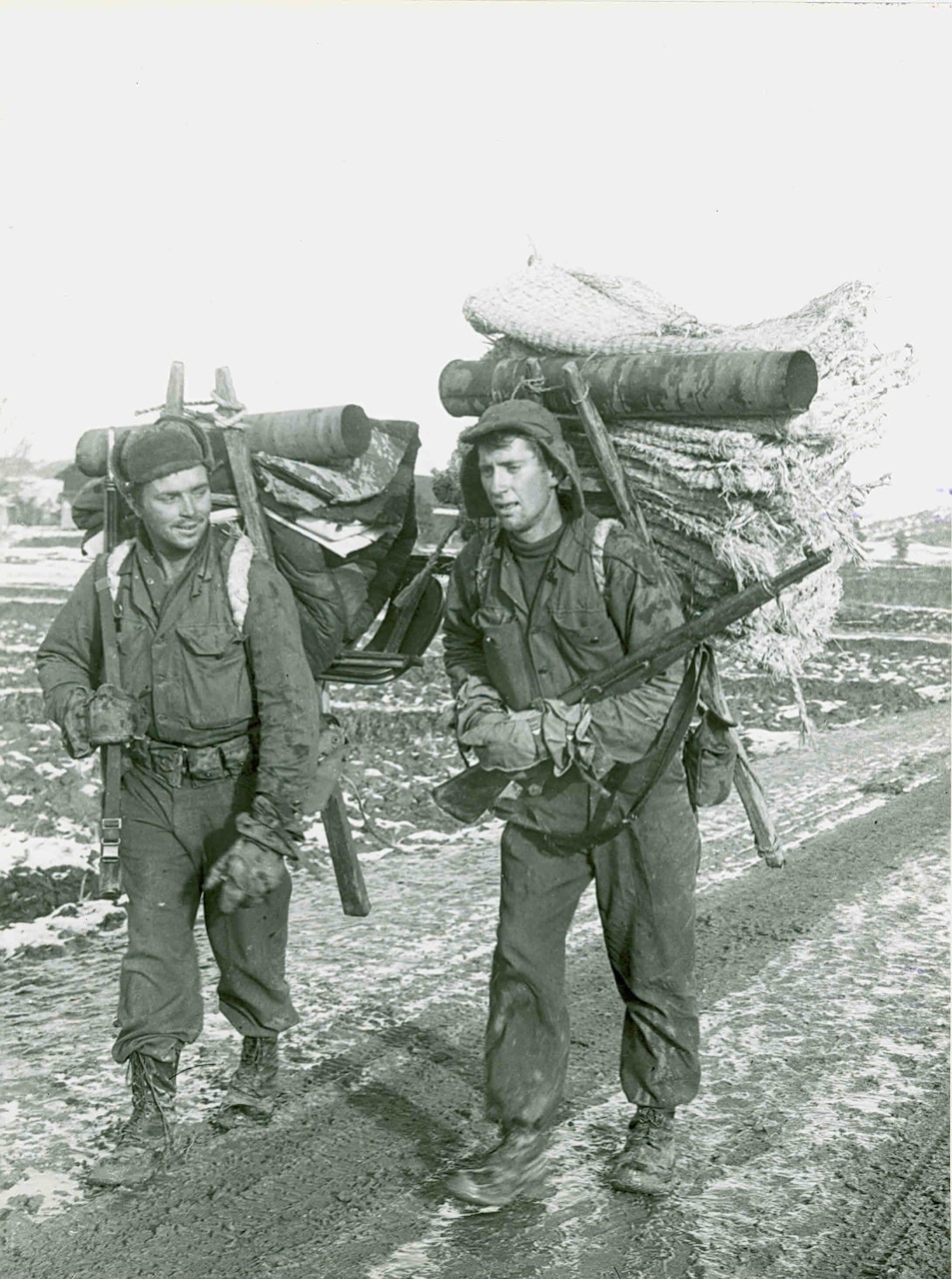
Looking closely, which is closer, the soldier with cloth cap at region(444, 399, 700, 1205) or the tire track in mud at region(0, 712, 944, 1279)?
the tire track in mud at region(0, 712, 944, 1279)

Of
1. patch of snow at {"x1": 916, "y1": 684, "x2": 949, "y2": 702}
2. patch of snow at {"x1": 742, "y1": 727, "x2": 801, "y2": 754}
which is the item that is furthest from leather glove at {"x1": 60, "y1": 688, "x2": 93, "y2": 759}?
patch of snow at {"x1": 916, "y1": 684, "x2": 949, "y2": 702}

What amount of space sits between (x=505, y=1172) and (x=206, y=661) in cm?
164

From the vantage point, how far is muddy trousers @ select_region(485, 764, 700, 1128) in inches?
136

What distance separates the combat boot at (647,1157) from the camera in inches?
136

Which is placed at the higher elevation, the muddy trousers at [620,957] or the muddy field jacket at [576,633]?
the muddy field jacket at [576,633]

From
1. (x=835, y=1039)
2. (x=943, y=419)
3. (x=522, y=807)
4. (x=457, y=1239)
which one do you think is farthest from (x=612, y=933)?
(x=943, y=419)

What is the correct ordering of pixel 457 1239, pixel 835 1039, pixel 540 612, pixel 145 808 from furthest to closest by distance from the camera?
pixel 835 1039 < pixel 145 808 < pixel 540 612 < pixel 457 1239

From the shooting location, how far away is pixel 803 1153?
12.3 feet

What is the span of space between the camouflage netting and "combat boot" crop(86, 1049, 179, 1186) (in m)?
2.07

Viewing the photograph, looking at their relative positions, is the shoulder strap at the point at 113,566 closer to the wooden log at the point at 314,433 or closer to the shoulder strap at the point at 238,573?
the shoulder strap at the point at 238,573

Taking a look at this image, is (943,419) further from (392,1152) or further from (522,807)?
(392,1152)

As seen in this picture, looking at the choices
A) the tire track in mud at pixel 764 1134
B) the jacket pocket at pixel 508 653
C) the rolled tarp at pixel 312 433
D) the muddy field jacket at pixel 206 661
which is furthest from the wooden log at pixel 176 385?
the tire track in mud at pixel 764 1134

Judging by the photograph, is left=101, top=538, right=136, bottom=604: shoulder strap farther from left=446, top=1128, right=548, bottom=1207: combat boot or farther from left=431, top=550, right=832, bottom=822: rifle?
left=446, top=1128, right=548, bottom=1207: combat boot

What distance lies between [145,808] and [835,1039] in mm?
2669
